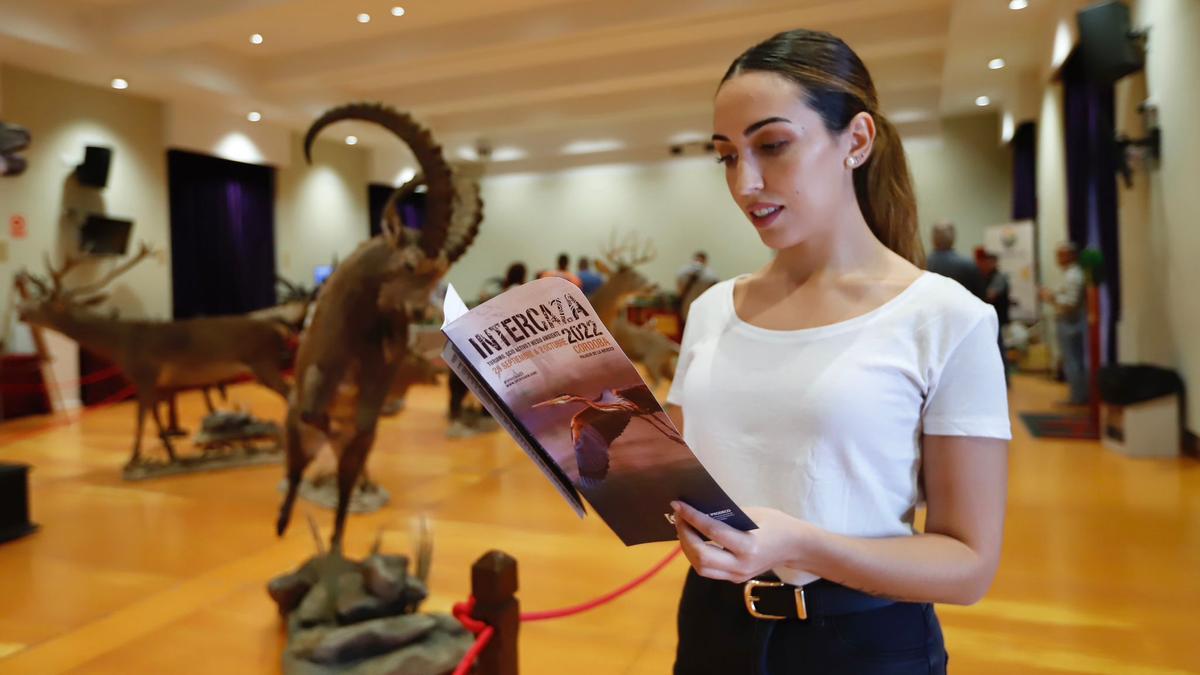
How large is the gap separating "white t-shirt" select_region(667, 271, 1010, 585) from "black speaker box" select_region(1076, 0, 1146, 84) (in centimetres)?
566

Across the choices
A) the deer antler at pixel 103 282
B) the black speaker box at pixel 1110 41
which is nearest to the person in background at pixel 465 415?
the deer antler at pixel 103 282

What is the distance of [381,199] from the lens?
44.3 feet

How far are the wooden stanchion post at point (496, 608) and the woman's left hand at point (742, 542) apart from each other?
1158mm

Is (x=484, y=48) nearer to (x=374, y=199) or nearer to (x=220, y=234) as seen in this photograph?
(x=220, y=234)

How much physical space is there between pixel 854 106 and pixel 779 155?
5.2 inches

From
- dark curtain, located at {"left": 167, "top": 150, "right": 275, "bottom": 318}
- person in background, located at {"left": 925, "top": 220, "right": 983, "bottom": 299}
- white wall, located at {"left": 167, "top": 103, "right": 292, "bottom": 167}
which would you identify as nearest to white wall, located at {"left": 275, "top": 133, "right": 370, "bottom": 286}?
dark curtain, located at {"left": 167, "top": 150, "right": 275, "bottom": 318}

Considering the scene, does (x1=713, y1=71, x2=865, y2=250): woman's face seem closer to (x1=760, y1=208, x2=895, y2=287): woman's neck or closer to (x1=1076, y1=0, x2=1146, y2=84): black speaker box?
(x1=760, y1=208, x2=895, y2=287): woman's neck

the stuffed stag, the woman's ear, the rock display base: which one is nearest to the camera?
the woman's ear

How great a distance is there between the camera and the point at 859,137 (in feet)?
3.39

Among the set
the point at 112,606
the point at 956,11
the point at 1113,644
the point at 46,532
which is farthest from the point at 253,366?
the point at 956,11

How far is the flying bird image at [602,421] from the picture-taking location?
811 mm

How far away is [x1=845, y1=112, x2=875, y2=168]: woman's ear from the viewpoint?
1026mm

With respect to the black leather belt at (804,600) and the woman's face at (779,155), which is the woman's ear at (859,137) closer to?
the woman's face at (779,155)

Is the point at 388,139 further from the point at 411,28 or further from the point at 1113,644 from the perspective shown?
the point at 1113,644
